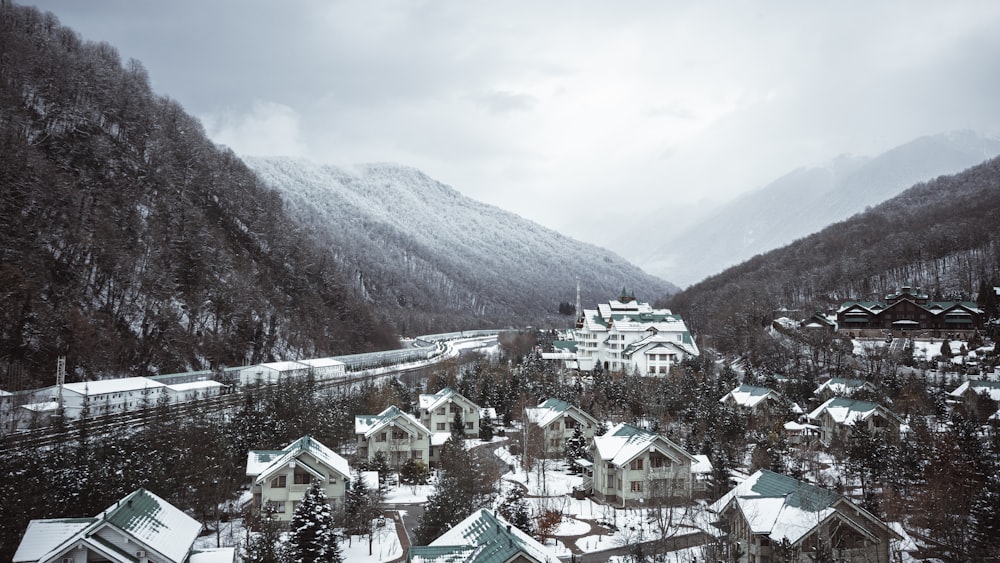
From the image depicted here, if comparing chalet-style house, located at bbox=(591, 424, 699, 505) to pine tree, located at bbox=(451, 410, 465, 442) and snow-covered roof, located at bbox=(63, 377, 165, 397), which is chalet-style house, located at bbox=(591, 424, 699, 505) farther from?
snow-covered roof, located at bbox=(63, 377, 165, 397)

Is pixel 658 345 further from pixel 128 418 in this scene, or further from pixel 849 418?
pixel 128 418

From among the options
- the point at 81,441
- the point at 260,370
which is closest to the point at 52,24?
the point at 260,370

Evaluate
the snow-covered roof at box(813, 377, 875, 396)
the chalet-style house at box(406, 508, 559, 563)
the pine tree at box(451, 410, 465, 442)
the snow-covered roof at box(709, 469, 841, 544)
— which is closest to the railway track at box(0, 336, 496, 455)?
the pine tree at box(451, 410, 465, 442)

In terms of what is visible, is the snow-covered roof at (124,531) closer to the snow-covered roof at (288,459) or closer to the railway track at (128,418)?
the snow-covered roof at (288,459)

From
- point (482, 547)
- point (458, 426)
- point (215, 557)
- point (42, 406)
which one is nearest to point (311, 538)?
point (215, 557)

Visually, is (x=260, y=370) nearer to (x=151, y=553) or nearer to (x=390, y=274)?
(x=151, y=553)

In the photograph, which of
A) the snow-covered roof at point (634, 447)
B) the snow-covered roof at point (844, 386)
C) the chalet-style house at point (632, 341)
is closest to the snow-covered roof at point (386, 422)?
the snow-covered roof at point (634, 447)

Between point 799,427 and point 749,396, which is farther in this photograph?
point 749,396
